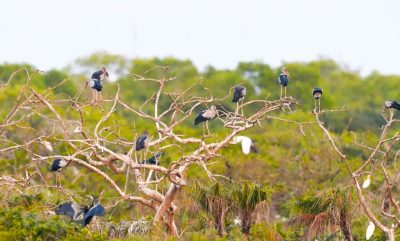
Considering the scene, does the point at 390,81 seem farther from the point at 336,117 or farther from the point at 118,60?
the point at 118,60

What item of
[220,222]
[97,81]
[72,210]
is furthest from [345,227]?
[97,81]

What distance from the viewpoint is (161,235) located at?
41.3 feet

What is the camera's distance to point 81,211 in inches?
522

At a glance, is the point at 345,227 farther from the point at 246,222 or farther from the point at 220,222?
the point at 220,222

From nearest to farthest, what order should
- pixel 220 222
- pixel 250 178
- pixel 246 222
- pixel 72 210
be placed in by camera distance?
pixel 72 210, pixel 220 222, pixel 246 222, pixel 250 178

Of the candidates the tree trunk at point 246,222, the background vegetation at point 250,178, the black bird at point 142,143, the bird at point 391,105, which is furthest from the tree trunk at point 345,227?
the black bird at point 142,143

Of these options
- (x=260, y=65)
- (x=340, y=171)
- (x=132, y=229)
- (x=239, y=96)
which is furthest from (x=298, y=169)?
(x=260, y=65)

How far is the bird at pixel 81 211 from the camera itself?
12867 mm

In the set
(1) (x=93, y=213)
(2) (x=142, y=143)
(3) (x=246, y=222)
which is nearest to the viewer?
(1) (x=93, y=213)

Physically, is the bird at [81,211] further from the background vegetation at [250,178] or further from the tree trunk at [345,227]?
the tree trunk at [345,227]

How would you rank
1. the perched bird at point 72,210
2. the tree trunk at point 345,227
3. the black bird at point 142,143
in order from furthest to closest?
the tree trunk at point 345,227 < the black bird at point 142,143 < the perched bird at point 72,210

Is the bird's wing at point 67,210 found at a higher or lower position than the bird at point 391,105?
lower

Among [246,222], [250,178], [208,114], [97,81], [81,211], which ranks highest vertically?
[97,81]

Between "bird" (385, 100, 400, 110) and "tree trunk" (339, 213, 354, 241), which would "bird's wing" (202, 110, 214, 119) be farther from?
"bird" (385, 100, 400, 110)
